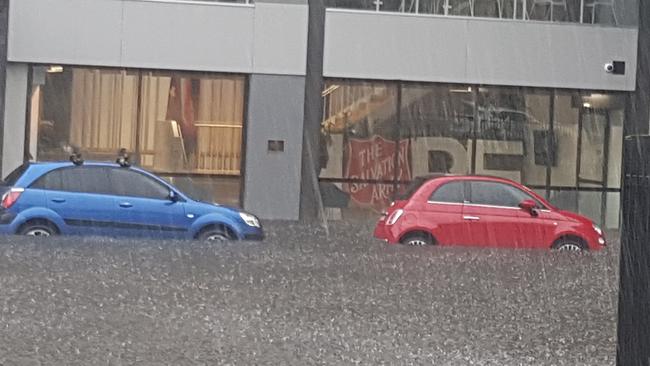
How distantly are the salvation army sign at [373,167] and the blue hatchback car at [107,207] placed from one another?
8.39 m

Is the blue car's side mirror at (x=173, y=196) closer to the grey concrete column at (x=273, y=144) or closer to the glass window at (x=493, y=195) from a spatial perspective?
the glass window at (x=493, y=195)

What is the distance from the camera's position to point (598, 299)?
8125mm

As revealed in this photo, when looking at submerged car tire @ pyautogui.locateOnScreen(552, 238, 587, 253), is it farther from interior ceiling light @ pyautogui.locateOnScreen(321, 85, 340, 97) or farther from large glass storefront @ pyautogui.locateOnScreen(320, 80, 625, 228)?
interior ceiling light @ pyautogui.locateOnScreen(321, 85, 340, 97)

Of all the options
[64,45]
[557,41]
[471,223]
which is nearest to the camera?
[471,223]

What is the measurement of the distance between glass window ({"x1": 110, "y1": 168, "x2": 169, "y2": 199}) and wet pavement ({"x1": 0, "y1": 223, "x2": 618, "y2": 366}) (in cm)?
447

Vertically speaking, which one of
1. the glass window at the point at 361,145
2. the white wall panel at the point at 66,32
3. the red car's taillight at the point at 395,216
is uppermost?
the white wall panel at the point at 66,32

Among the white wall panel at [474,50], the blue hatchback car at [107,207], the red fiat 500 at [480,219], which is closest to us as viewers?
the blue hatchback car at [107,207]

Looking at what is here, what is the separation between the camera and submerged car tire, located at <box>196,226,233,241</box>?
14.8 meters

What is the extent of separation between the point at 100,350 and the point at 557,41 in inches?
763

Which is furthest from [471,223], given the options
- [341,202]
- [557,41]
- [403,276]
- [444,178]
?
[557,41]

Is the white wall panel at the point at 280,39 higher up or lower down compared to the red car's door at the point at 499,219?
higher up

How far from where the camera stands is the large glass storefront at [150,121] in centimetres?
2275

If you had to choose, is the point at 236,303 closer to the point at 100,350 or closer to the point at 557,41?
the point at 100,350

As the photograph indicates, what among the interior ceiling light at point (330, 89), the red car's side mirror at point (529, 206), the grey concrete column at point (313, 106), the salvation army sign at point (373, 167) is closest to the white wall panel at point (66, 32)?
the grey concrete column at point (313, 106)
